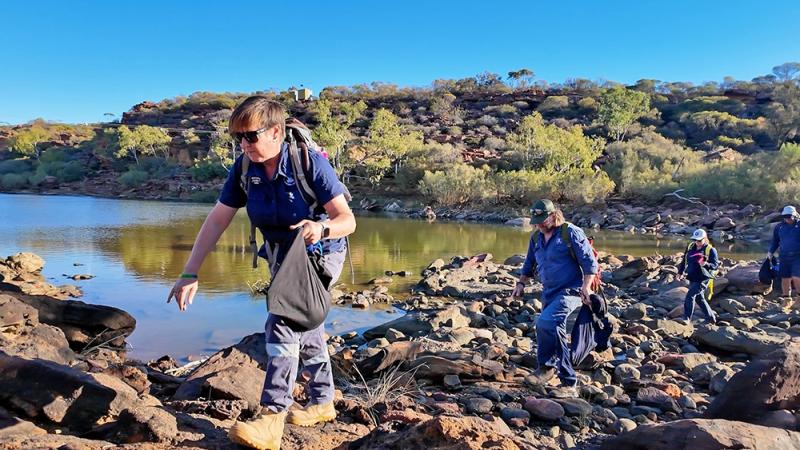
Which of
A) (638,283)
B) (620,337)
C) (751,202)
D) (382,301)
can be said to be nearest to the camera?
(620,337)

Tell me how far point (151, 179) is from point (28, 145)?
27.4 meters

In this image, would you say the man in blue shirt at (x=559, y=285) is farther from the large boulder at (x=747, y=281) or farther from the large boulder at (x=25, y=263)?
the large boulder at (x=25, y=263)

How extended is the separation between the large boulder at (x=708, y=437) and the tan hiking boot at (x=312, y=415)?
1491 mm

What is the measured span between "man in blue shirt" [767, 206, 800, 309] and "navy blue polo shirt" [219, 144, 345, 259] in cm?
898

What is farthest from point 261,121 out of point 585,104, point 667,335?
point 585,104

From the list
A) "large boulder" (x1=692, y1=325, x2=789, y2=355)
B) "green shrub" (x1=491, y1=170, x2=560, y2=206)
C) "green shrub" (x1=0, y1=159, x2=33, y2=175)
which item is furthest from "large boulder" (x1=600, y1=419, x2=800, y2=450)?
"green shrub" (x1=0, y1=159, x2=33, y2=175)

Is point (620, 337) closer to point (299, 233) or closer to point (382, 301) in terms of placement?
point (382, 301)

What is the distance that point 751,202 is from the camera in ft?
97.4

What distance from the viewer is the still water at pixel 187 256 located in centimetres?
865

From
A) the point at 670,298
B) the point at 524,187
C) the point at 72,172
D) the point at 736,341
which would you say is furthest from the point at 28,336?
the point at 72,172

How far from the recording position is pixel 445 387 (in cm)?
469

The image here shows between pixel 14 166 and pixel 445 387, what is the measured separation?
8027 centimetres

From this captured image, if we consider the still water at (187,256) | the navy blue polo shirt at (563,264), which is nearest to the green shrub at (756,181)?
the still water at (187,256)

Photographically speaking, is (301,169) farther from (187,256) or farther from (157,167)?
(157,167)
